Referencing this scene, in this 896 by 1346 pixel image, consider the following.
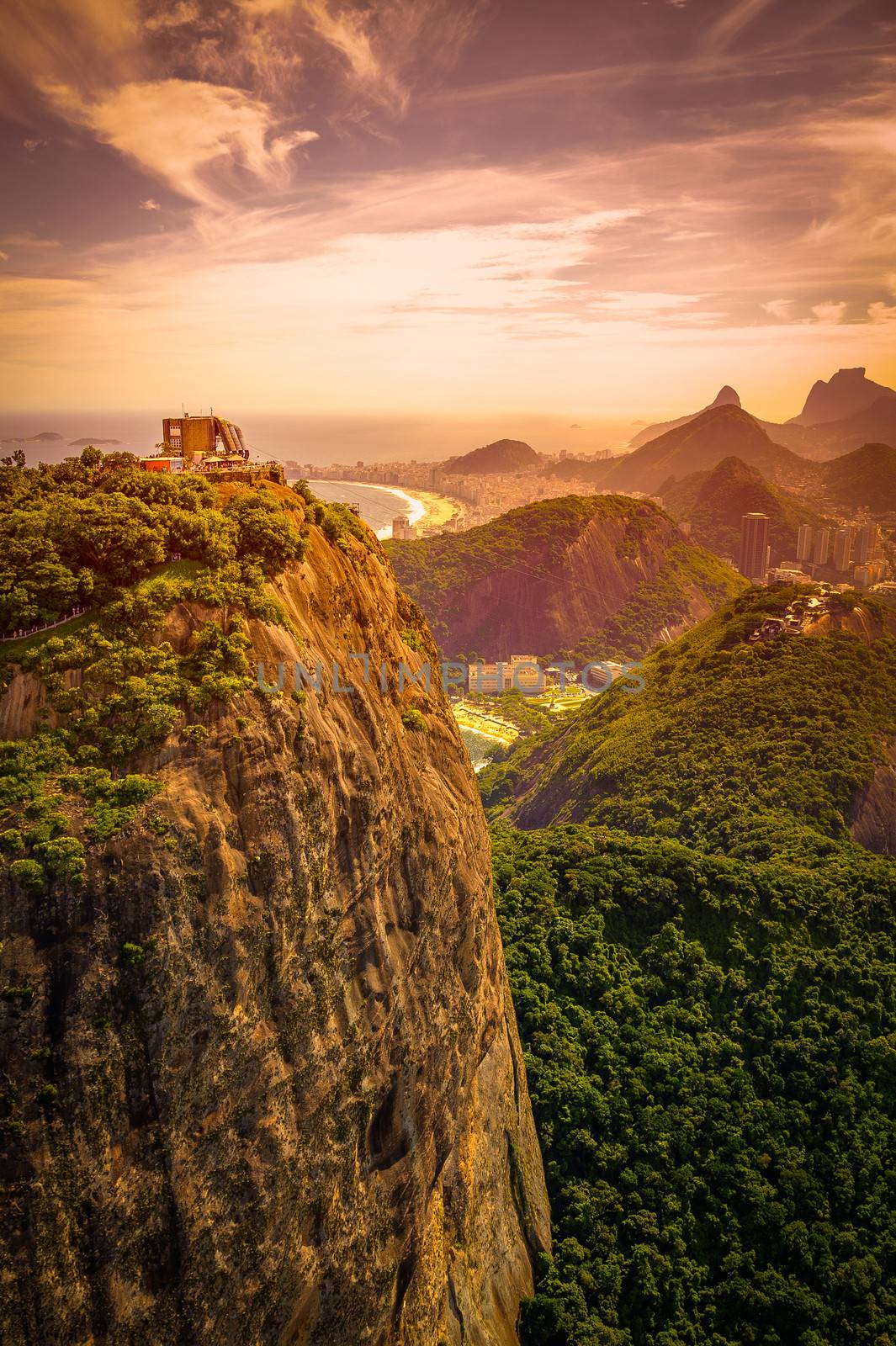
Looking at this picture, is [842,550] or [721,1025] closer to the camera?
[721,1025]

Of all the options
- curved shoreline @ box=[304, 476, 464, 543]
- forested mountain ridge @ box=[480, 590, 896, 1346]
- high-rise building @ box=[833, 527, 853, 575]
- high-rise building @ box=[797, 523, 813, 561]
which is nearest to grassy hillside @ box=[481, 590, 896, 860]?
forested mountain ridge @ box=[480, 590, 896, 1346]

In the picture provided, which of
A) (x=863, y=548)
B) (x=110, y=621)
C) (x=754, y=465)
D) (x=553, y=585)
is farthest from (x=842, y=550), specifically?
(x=110, y=621)

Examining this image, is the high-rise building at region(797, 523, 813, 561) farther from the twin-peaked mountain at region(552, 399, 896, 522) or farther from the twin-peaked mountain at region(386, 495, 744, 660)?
the twin-peaked mountain at region(552, 399, 896, 522)

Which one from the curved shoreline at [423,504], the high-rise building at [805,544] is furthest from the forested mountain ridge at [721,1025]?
the curved shoreline at [423,504]

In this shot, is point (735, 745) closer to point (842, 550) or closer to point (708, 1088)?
point (708, 1088)

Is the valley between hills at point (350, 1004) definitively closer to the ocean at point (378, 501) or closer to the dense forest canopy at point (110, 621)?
the dense forest canopy at point (110, 621)
